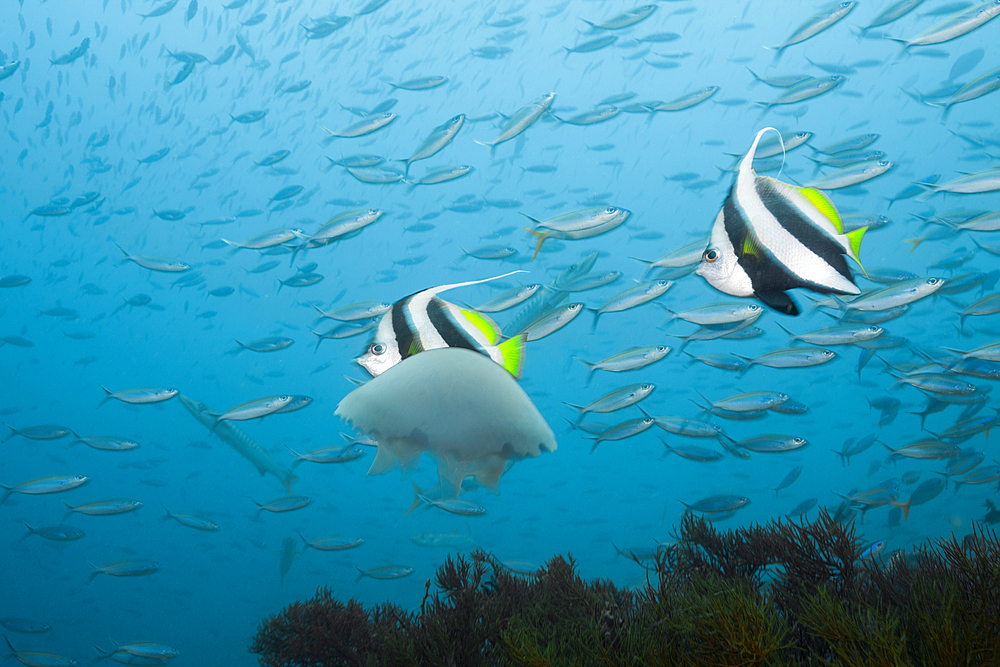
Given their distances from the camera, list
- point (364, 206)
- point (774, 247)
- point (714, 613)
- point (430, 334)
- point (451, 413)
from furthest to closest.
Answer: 1. point (364, 206)
2. point (714, 613)
3. point (774, 247)
4. point (430, 334)
5. point (451, 413)

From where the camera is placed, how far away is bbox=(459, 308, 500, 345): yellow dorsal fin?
0.81 meters

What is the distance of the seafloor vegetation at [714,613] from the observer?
5.09 ft

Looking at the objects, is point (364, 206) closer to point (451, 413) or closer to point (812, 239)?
point (812, 239)

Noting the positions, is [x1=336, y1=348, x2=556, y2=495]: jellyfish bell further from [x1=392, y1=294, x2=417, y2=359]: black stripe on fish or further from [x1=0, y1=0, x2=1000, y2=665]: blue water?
[x1=0, y1=0, x2=1000, y2=665]: blue water

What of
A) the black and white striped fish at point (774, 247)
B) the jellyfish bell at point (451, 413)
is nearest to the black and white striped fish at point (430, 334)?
the jellyfish bell at point (451, 413)

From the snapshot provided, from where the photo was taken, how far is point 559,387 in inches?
1507

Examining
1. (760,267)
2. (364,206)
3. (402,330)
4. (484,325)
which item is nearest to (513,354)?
(484,325)

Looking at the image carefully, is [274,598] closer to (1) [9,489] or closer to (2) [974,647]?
(1) [9,489]

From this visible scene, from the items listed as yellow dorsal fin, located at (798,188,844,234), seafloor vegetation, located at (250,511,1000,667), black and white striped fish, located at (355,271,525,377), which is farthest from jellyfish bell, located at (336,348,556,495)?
seafloor vegetation, located at (250,511,1000,667)

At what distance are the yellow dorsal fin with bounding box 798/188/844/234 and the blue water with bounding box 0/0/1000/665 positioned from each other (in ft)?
25.3

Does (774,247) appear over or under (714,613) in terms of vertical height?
over

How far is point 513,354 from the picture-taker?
2.64 ft

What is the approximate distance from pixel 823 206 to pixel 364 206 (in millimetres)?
15876

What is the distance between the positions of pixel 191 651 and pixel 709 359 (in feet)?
123
